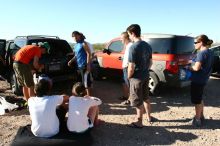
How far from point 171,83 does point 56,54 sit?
10.4 feet

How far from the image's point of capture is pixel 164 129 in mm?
6223

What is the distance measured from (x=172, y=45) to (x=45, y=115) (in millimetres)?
4702

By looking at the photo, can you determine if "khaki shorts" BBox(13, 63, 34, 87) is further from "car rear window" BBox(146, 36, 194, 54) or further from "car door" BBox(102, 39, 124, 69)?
"car rear window" BBox(146, 36, 194, 54)

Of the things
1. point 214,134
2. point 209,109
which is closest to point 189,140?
point 214,134

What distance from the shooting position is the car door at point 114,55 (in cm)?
976

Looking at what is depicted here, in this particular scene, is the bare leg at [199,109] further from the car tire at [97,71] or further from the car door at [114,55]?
the car tire at [97,71]

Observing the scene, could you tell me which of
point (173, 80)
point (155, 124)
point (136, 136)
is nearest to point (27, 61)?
point (136, 136)

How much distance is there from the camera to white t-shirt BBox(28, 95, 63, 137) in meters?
4.96

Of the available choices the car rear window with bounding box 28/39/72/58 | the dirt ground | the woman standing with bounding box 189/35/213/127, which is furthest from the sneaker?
the car rear window with bounding box 28/39/72/58

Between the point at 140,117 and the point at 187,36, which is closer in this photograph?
the point at 140,117

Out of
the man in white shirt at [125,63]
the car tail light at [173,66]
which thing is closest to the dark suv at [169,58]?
the car tail light at [173,66]

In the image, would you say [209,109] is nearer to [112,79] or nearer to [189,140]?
[189,140]

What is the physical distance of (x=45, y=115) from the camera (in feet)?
16.3

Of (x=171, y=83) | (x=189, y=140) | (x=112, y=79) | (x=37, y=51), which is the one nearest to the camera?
(x=189, y=140)
